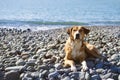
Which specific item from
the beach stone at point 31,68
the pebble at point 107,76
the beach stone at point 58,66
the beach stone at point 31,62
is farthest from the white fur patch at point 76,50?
the pebble at point 107,76

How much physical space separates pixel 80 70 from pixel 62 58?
1174mm

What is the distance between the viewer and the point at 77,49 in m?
8.29

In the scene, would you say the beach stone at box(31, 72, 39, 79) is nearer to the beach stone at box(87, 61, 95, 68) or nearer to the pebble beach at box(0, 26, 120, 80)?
the pebble beach at box(0, 26, 120, 80)

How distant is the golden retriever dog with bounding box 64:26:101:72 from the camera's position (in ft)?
26.3

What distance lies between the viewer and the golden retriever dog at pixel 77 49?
8.01 m

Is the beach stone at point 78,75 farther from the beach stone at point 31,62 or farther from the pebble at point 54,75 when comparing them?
the beach stone at point 31,62

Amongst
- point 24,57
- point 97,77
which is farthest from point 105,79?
point 24,57

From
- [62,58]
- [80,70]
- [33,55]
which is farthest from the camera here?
[33,55]

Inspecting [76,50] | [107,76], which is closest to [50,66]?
[76,50]

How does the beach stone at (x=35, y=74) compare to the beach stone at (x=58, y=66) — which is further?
the beach stone at (x=58, y=66)

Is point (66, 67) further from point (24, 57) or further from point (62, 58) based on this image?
point (24, 57)

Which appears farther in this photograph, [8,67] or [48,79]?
[8,67]

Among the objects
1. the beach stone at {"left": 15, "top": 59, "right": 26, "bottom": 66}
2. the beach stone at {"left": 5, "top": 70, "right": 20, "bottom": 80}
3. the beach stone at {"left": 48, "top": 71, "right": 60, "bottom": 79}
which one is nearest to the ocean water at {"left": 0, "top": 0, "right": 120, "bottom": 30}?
the beach stone at {"left": 15, "top": 59, "right": 26, "bottom": 66}

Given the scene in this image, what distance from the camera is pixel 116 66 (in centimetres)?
782
